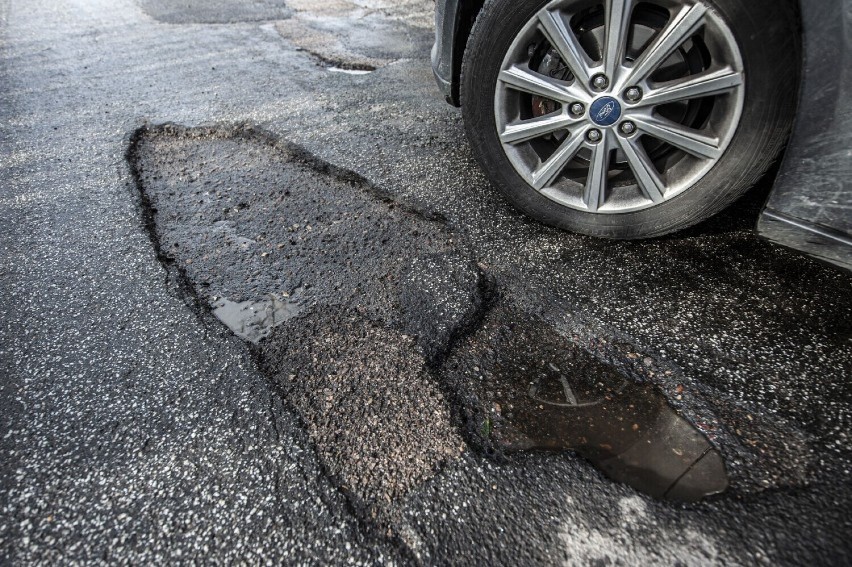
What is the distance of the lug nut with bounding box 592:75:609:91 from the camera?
2.05m

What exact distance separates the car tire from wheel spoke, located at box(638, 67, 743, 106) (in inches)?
1.4

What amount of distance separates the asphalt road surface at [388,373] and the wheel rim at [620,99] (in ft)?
0.89

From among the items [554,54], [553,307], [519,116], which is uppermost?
[554,54]

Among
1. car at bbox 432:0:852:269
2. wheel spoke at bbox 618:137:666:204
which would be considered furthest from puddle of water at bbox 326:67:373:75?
wheel spoke at bbox 618:137:666:204

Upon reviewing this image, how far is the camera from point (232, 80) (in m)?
4.18

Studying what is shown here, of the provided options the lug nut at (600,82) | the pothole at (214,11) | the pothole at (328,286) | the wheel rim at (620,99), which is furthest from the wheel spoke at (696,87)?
the pothole at (214,11)

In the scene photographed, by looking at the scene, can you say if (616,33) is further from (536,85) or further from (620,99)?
(536,85)

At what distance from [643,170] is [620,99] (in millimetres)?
280

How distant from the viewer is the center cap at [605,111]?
81.3 inches

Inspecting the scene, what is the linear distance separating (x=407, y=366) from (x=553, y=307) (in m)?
0.59

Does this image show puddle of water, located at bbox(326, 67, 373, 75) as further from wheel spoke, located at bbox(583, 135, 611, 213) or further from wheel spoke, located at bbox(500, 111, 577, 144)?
wheel spoke, located at bbox(583, 135, 611, 213)

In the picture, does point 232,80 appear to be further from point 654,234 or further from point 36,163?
point 654,234

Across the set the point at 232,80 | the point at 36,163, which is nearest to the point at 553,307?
the point at 36,163

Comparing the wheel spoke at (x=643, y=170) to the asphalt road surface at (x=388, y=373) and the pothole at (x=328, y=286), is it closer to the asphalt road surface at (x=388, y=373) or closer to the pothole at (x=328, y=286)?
the asphalt road surface at (x=388, y=373)
